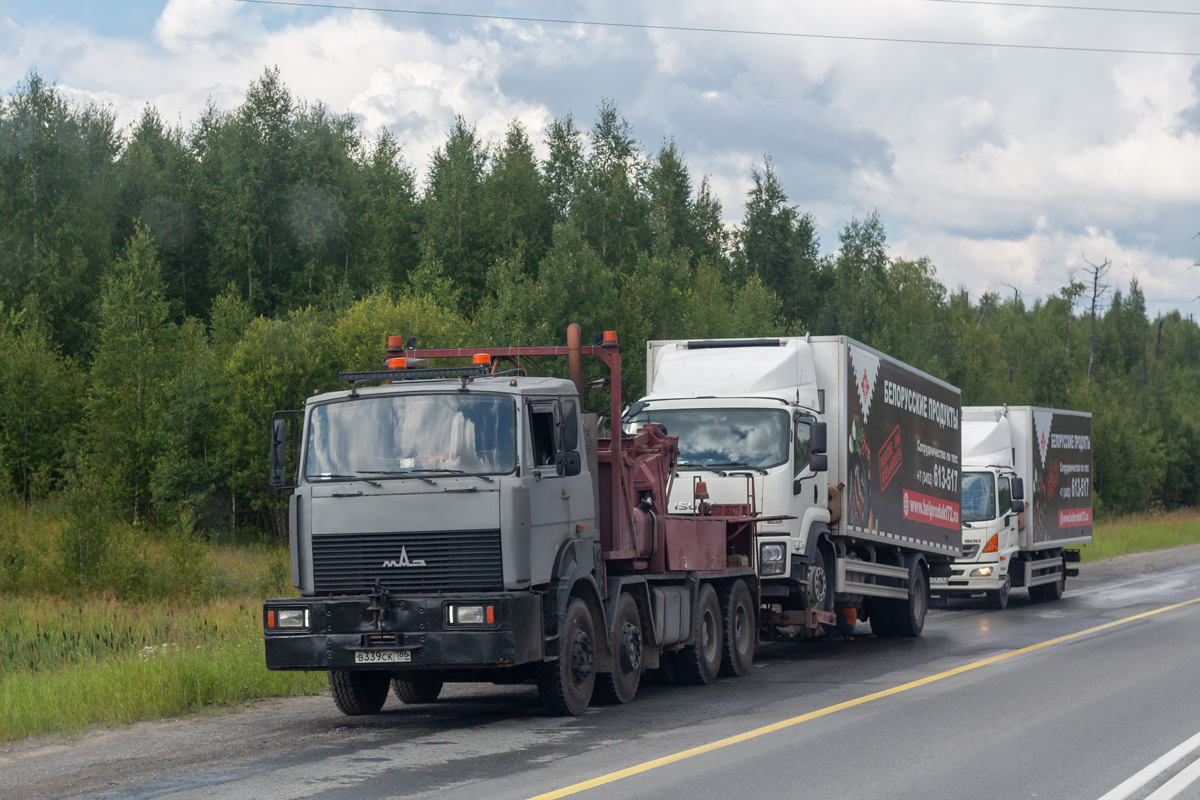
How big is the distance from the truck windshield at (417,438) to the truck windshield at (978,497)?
14.8 meters

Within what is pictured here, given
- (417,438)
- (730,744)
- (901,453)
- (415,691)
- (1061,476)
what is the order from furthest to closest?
(1061,476)
(901,453)
(415,691)
(417,438)
(730,744)

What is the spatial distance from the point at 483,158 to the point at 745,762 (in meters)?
54.8

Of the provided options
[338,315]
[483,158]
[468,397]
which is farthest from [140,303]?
[468,397]

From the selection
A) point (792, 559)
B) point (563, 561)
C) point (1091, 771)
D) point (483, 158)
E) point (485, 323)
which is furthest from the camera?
point (483, 158)

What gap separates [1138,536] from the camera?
1790 inches

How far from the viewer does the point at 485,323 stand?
41.3 meters

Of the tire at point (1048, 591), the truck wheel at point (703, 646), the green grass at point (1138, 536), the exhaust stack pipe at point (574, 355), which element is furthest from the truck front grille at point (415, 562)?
the green grass at point (1138, 536)

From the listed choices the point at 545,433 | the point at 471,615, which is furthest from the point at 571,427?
the point at 471,615

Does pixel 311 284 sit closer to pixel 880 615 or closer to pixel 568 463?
pixel 880 615

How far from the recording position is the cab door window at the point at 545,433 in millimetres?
9953

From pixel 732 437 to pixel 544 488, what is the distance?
504 centimetres

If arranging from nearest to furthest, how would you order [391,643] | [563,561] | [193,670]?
[391,643] < [563,561] < [193,670]

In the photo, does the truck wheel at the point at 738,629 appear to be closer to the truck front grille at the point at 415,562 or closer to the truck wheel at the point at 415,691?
the truck wheel at the point at 415,691

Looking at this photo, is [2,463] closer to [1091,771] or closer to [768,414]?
[768,414]
